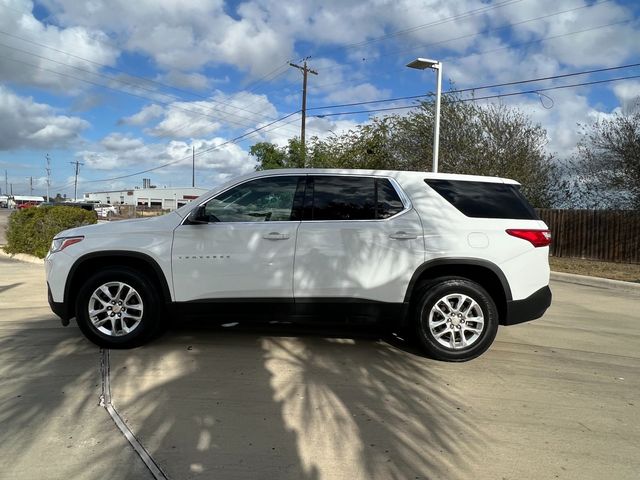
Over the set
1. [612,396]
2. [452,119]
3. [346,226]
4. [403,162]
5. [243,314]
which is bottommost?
[612,396]

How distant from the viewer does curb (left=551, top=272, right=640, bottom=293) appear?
401 inches

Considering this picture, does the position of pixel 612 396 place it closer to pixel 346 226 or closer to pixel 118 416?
pixel 346 226

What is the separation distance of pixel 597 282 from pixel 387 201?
822cm

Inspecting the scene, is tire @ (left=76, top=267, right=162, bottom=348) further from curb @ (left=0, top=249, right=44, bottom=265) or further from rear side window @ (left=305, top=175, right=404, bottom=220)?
curb @ (left=0, top=249, right=44, bottom=265)

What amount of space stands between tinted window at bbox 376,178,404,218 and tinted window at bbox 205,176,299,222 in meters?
0.81

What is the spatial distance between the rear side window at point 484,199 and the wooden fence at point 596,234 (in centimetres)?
1260

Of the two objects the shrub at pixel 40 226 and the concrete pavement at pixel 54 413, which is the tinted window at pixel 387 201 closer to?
the concrete pavement at pixel 54 413

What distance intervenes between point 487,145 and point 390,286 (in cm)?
1443

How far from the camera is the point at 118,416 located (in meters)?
3.51

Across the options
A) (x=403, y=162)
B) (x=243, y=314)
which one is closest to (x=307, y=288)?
(x=243, y=314)

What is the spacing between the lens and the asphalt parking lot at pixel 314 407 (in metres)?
2.98

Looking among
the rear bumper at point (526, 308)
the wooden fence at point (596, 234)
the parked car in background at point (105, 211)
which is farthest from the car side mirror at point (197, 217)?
the parked car in background at point (105, 211)

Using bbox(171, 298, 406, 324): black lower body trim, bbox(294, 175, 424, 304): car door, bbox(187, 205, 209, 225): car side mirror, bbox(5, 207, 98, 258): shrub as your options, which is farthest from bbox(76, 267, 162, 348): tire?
bbox(5, 207, 98, 258): shrub

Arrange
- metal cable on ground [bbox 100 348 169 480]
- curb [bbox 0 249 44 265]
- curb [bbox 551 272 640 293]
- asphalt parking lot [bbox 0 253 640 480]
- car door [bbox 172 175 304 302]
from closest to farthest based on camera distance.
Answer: metal cable on ground [bbox 100 348 169 480] → asphalt parking lot [bbox 0 253 640 480] → car door [bbox 172 175 304 302] → curb [bbox 551 272 640 293] → curb [bbox 0 249 44 265]
